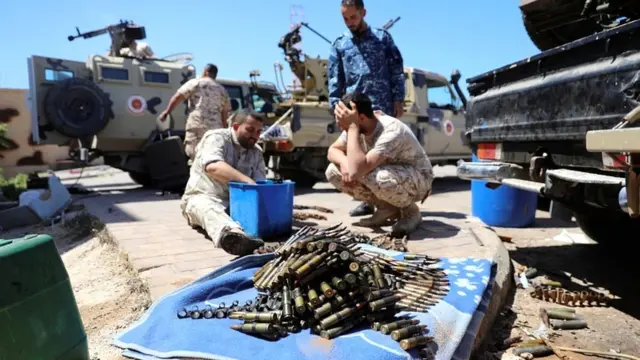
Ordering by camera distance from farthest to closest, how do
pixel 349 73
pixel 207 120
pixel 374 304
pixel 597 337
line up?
pixel 207 120 → pixel 349 73 → pixel 597 337 → pixel 374 304

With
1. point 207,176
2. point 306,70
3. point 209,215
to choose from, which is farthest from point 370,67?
point 306,70

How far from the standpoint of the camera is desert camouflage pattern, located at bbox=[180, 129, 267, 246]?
12.4ft

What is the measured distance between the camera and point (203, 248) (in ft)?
11.1

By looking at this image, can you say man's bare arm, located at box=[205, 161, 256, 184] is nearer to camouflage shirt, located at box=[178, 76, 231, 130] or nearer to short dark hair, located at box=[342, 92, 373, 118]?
short dark hair, located at box=[342, 92, 373, 118]

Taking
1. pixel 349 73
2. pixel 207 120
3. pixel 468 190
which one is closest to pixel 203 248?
pixel 349 73

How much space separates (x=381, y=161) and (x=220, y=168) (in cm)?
125

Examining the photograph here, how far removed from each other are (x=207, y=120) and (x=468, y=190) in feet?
17.5

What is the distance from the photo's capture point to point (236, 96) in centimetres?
999

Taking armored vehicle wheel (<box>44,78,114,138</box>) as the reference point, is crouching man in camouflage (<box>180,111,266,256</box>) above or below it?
below

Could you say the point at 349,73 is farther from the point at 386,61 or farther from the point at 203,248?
the point at 203,248

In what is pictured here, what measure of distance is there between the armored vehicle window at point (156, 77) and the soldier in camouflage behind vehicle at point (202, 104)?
2.82 meters

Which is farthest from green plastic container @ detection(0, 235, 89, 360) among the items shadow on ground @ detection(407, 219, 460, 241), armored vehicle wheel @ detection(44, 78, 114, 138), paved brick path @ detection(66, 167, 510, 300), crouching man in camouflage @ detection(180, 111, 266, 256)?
armored vehicle wheel @ detection(44, 78, 114, 138)

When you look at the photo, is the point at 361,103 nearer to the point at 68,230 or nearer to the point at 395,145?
the point at 395,145

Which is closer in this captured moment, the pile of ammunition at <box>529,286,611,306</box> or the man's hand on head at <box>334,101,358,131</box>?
the pile of ammunition at <box>529,286,611,306</box>
